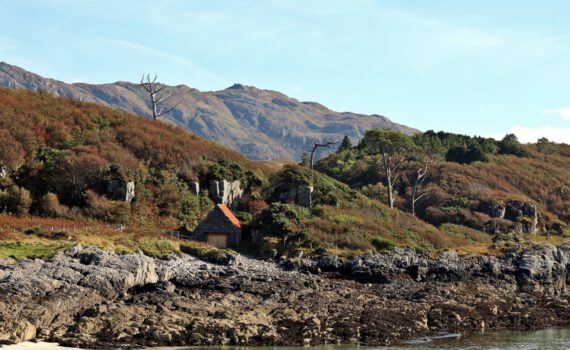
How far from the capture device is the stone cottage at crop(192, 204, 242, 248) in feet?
179

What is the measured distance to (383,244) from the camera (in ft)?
180

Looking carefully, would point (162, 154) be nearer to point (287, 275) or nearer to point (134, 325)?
point (287, 275)

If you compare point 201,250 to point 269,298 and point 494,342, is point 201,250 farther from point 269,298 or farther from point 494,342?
point 494,342

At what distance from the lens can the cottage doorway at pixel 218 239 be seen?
54.4m

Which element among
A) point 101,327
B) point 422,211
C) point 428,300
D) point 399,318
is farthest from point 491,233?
point 101,327

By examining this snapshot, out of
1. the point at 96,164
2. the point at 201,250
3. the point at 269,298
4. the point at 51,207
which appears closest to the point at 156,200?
the point at 96,164

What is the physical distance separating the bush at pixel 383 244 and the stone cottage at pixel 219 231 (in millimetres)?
10749

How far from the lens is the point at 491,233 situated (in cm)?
7431

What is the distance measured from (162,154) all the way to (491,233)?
116 ft

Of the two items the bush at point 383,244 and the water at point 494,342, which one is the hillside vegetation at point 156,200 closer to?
the bush at point 383,244

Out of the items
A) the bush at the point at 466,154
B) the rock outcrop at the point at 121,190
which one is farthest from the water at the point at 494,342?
the bush at the point at 466,154

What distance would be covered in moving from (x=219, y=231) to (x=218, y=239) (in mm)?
625


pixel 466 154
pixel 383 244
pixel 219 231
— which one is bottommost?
pixel 383 244

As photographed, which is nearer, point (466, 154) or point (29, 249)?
point (29, 249)
